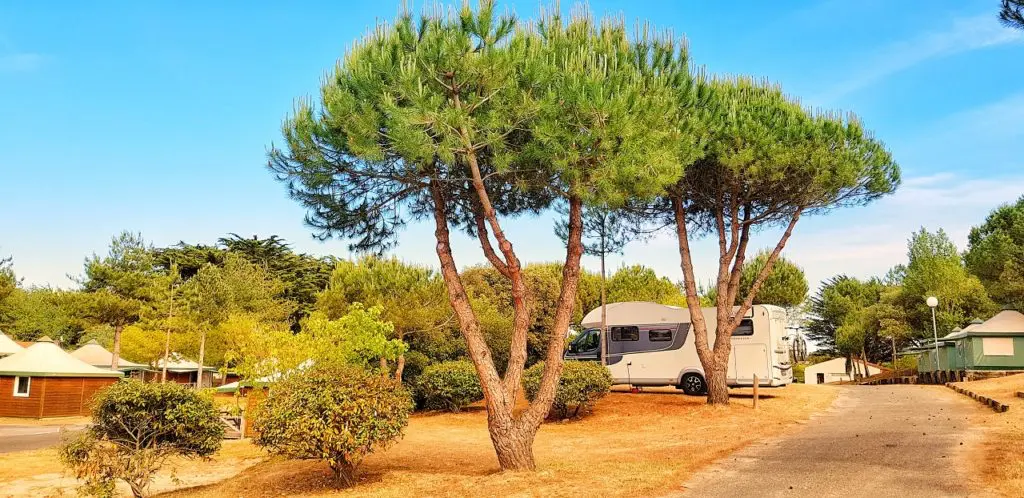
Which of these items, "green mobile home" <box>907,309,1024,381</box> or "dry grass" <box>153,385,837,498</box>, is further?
"green mobile home" <box>907,309,1024,381</box>

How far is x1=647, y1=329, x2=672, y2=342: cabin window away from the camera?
827 inches

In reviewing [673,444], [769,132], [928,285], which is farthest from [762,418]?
[928,285]

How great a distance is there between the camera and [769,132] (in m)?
16.2

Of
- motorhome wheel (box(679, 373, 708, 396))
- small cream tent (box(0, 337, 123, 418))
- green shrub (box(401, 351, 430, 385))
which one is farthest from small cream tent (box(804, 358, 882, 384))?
small cream tent (box(0, 337, 123, 418))

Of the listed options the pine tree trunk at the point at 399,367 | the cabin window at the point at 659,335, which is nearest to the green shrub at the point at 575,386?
the cabin window at the point at 659,335

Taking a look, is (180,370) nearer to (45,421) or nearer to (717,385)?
(45,421)

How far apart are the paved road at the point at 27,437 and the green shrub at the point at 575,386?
1141cm

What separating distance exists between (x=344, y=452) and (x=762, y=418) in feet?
33.0

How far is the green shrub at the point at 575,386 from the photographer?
1722 cm

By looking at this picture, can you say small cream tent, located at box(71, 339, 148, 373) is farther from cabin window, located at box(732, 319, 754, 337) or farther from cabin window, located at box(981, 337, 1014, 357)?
cabin window, located at box(981, 337, 1014, 357)

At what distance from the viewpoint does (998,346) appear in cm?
2722

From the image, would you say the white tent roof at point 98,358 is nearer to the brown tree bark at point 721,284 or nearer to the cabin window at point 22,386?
the cabin window at point 22,386

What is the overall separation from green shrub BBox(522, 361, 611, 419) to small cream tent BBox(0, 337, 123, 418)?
18.7m

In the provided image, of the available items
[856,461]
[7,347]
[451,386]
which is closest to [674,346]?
[451,386]
